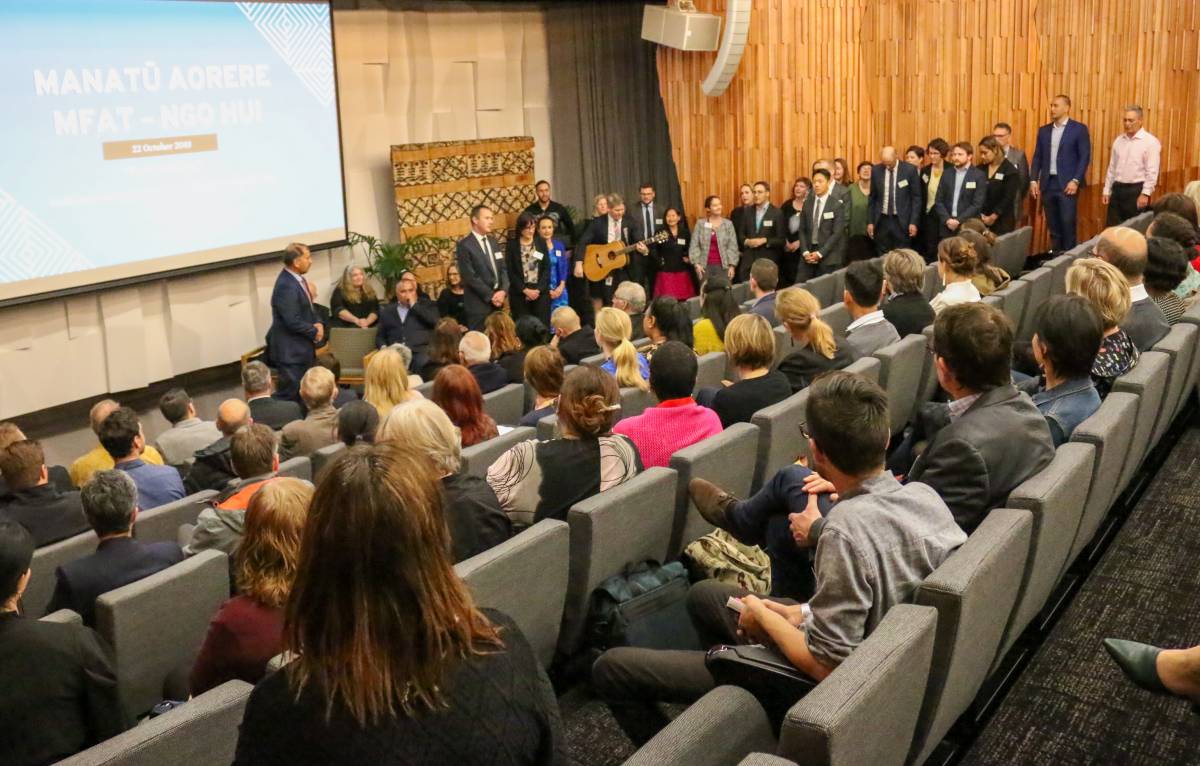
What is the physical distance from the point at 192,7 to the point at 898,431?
6.03 metres

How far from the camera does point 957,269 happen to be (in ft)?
19.9

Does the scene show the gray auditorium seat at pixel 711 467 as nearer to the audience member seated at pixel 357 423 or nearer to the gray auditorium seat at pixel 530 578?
the gray auditorium seat at pixel 530 578

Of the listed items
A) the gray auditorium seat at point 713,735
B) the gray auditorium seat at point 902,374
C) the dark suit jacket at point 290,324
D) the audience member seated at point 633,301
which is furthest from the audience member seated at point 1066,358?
the dark suit jacket at point 290,324

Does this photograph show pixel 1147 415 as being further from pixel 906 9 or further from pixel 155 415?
pixel 906 9

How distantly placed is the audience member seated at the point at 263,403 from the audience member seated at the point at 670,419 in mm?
2577

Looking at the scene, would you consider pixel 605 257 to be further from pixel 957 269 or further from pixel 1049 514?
pixel 1049 514

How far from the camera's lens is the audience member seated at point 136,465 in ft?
15.3

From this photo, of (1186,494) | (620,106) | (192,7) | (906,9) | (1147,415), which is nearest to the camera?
(1147,415)

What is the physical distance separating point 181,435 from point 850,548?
4.13 meters

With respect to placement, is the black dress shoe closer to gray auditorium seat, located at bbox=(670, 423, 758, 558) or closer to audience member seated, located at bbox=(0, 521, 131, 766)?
gray auditorium seat, located at bbox=(670, 423, 758, 558)

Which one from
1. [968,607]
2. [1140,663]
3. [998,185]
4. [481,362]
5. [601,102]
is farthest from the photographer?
[601,102]

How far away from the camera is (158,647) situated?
3348mm

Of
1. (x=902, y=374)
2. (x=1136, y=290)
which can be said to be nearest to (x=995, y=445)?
(x=902, y=374)

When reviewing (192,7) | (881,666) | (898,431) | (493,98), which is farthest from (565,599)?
(493,98)
